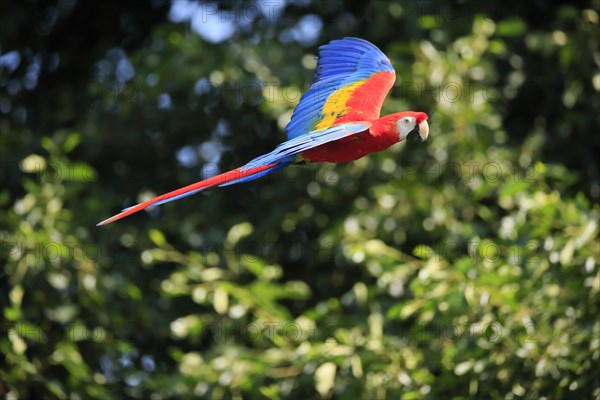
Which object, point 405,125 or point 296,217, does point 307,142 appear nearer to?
point 405,125

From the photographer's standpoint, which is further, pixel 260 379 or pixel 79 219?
pixel 79 219

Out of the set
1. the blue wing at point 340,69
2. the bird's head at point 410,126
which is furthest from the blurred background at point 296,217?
the bird's head at point 410,126

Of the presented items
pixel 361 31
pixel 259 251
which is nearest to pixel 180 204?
pixel 259 251

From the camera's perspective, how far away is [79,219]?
3945mm

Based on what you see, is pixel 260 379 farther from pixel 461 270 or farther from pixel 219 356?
pixel 461 270

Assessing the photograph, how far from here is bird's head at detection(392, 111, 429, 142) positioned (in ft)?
5.81

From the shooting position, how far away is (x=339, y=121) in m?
1.86

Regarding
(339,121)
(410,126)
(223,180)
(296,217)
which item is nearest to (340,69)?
(339,121)

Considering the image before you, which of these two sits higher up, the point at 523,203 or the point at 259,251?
the point at 523,203

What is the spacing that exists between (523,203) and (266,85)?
1210 mm

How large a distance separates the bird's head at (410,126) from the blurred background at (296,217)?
127cm

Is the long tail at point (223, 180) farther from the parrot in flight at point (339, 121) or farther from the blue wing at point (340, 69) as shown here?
the blue wing at point (340, 69)

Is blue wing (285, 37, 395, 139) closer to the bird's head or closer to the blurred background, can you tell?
the bird's head

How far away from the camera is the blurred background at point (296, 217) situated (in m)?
3.07
